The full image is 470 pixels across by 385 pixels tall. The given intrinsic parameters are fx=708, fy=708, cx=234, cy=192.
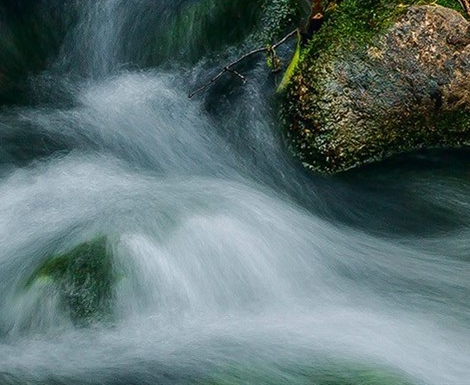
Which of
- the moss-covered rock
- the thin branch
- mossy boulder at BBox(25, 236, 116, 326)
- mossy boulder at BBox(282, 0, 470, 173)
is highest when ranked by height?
the moss-covered rock

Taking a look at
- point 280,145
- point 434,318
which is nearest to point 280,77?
point 280,145

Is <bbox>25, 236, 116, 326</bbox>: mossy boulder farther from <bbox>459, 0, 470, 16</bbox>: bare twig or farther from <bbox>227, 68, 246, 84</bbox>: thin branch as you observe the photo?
<bbox>459, 0, 470, 16</bbox>: bare twig

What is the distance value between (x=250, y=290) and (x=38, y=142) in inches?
92.5

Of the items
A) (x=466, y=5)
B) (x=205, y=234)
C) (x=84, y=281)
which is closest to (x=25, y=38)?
(x=205, y=234)

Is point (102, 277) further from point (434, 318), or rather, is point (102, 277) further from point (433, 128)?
point (433, 128)

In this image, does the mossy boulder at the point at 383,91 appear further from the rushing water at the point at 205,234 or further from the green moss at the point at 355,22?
the rushing water at the point at 205,234

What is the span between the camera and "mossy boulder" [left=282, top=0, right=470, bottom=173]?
17.4ft

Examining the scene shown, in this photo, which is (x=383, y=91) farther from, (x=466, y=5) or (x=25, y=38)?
(x=25, y=38)

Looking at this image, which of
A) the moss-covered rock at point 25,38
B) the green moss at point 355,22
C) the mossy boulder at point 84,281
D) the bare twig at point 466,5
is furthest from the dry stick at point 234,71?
the mossy boulder at point 84,281

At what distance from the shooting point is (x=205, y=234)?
15.5ft

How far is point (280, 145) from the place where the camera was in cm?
554

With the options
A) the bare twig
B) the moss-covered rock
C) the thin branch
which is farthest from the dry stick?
the moss-covered rock

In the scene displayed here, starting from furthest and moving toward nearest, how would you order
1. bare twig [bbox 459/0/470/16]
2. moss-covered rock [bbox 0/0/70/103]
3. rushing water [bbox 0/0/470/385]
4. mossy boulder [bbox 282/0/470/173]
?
moss-covered rock [bbox 0/0/70/103] → bare twig [bbox 459/0/470/16] → mossy boulder [bbox 282/0/470/173] → rushing water [bbox 0/0/470/385]

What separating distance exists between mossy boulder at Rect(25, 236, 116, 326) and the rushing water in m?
0.07
